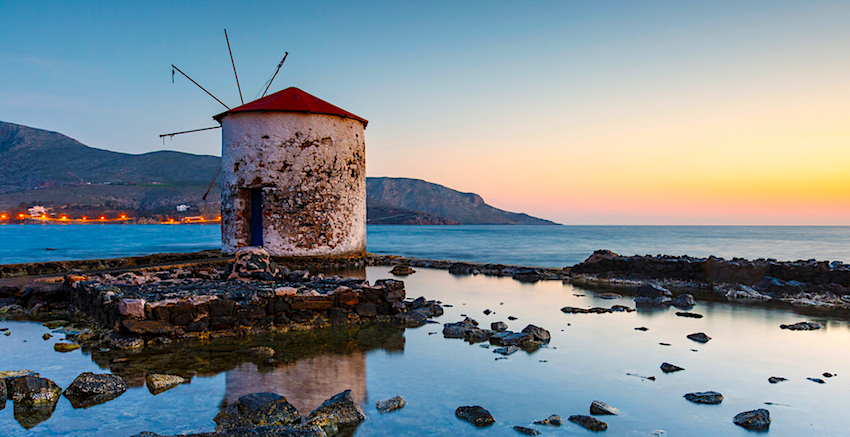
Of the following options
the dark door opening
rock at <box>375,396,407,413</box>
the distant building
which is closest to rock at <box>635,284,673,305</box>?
rock at <box>375,396,407,413</box>

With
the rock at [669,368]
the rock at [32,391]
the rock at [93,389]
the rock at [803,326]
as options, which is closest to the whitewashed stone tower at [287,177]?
the rock at [93,389]

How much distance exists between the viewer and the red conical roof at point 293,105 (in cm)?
1454

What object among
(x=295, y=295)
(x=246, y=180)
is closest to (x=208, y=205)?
(x=246, y=180)

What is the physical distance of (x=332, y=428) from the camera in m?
→ 3.67

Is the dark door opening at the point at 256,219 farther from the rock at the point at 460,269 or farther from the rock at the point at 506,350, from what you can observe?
the rock at the point at 506,350

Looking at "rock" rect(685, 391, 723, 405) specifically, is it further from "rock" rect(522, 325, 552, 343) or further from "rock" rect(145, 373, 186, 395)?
"rock" rect(145, 373, 186, 395)

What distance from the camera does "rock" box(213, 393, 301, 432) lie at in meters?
3.68

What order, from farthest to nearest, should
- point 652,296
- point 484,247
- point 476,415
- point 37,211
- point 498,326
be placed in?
point 37,211 < point 484,247 < point 652,296 < point 498,326 < point 476,415

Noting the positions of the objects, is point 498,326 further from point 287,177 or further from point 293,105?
point 293,105

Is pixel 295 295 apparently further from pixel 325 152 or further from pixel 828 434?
pixel 325 152

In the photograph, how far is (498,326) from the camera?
711cm

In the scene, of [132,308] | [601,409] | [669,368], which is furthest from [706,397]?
[132,308]

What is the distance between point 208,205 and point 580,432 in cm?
12551

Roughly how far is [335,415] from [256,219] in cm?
1260
